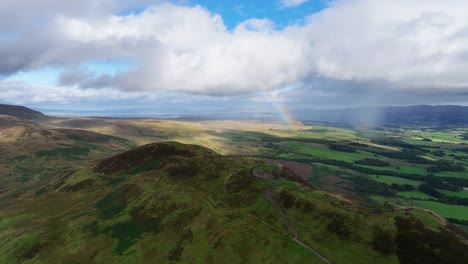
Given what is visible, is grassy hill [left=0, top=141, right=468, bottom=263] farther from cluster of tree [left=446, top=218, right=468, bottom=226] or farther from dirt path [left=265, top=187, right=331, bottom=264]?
cluster of tree [left=446, top=218, right=468, bottom=226]

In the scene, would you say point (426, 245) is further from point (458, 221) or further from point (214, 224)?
point (458, 221)

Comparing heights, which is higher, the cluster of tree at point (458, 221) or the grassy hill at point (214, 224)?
the grassy hill at point (214, 224)

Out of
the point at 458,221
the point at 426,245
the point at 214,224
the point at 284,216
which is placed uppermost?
the point at 426,245

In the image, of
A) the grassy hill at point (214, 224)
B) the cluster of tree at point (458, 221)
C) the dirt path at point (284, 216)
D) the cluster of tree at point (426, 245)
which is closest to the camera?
the cluster of tree at point (426, 245)

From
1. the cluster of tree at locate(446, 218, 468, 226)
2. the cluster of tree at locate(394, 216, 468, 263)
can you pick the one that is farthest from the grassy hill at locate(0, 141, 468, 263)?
the cluster of tree at locate(446, 218, 468, 226)

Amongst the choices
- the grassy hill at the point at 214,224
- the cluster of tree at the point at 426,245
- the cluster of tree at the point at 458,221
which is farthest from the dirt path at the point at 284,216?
the cluster of tree at the point at 458,221

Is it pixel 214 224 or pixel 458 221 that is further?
pixel 458 221

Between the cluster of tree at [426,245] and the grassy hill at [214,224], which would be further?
the grassy hill at [214,224]

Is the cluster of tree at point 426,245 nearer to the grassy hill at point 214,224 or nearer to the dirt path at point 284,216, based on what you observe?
the grassy hill at point 214,224

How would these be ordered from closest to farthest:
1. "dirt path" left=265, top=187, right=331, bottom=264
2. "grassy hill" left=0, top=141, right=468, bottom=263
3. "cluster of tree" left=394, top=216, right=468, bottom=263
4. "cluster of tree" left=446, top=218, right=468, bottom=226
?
"cluster of tree" left=394, top=216, right=468, bottom=263, "dirt path" left=265, top=187, right=331, bottom=264, "grassy hill" left=0, top=141, right=468, bottom=263, "cluster of tree" left=446, top=218, right=468, bottom=226

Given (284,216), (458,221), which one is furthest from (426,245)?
(458,221)
